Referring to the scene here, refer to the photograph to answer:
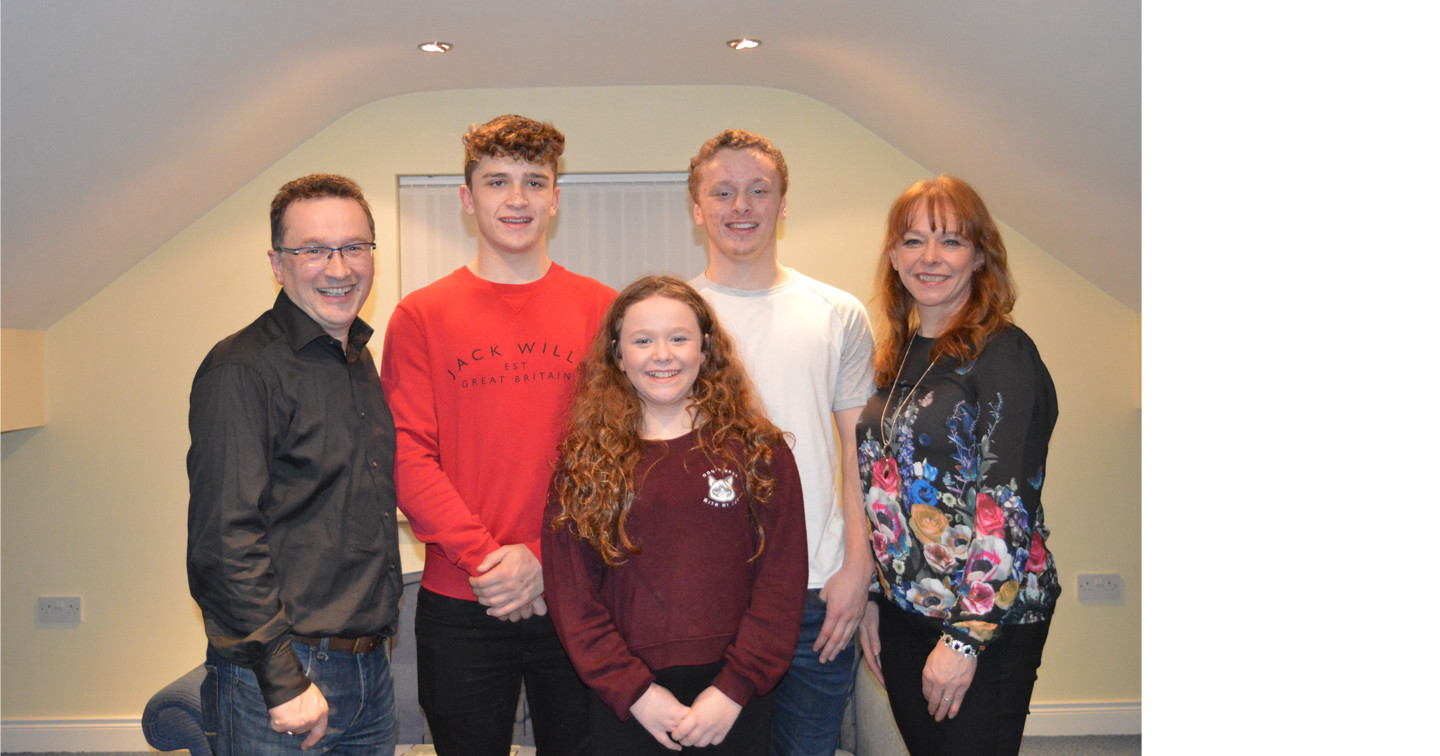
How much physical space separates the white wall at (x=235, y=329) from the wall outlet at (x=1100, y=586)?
0.15 ft

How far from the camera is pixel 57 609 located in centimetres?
372

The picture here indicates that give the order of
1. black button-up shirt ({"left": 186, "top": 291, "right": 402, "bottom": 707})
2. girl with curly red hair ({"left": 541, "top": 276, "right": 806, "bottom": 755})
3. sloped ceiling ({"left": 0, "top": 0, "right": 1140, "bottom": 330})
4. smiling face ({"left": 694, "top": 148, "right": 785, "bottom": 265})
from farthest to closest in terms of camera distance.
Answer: sloped ceiling ({"left": 0, "top": 0, "right": 1140, "bottom": 330})
smiling face ({"left": 694, "top": 148, "right": 785, "bottom": 265})
girl with curly red hair ({"left": 541, "top": 276, "right": 806, "bottom": 755})
black button-up shirt ({"left": 186, "top": 291, "right": 402, "bottom": 707})

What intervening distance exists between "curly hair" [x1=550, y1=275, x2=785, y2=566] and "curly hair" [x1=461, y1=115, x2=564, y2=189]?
1.26ft

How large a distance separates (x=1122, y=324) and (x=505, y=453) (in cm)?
286

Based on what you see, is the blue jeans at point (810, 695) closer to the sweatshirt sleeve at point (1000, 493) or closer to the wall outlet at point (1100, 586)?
the sweatshirt sleeve at point (1000, 493)

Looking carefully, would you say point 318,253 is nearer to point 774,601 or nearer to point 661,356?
point 661,356

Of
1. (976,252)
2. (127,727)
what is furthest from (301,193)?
(127,727)

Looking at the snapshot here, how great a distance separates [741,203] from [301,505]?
106 cm

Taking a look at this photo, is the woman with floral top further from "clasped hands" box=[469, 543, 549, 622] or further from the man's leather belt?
the man's leather belt

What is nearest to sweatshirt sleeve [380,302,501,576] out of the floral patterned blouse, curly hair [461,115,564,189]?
curly hair [461,115,564,189]

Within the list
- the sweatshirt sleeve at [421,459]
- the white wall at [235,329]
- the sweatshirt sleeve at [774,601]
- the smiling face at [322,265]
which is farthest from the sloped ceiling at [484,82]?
the sweatshirt sleeve at [774,601]

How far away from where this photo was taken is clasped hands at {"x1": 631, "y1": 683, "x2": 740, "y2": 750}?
1.58m
